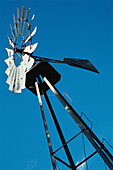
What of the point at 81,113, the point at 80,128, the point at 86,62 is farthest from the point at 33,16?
the point at 80,128

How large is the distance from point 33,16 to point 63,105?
13.2 ft

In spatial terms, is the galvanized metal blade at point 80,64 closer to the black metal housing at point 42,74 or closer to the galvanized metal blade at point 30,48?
the black metal housing at point 42,74

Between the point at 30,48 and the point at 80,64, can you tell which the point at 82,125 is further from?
the point at 30,48

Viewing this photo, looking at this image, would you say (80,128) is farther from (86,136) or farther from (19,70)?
(19,70)

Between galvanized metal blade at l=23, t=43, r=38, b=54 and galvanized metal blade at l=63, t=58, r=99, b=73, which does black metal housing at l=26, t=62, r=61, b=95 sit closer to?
galvanized metal blade at l=23, t=43, r=38, b=54

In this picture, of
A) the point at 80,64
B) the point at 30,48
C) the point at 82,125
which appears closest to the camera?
A: the point at 82,125

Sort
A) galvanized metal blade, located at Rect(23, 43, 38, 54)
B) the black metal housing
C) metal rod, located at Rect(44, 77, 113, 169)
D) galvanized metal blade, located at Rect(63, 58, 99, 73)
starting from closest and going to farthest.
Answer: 1. metal rod, located at Rect(44, 77, 113, 169)
2. galvanized metal blade, located at Rect(63, 58, 99, 73)
3. the black metal housing
4. galvanized metal blade, located at Rect(23, 43, 38, 54)

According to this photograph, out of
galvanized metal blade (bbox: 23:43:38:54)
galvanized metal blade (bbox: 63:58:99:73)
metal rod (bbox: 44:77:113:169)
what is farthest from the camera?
galvanized metal blade (bbox: 23:43:38:54)

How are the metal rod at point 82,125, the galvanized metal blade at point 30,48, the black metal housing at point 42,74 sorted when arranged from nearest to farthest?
1. the metal rod at point 82,125
2. the black metal housing at point 42,74
3. the galvanized metal blade at point 30,48

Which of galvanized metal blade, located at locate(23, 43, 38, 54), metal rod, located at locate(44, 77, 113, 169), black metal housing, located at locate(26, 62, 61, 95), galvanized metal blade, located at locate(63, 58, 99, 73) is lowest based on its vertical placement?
metal rod, located at locate(44, 77, 113, 169)

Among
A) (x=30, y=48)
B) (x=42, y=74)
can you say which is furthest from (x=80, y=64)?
(x=30, y=48)

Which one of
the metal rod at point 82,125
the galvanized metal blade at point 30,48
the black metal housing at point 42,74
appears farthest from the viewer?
the galvanized metal blade at point 30,48

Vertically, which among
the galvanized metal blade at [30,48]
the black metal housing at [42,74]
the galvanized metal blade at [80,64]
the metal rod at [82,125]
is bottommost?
the metal rod at [82,125]

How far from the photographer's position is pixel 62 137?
9305mm
